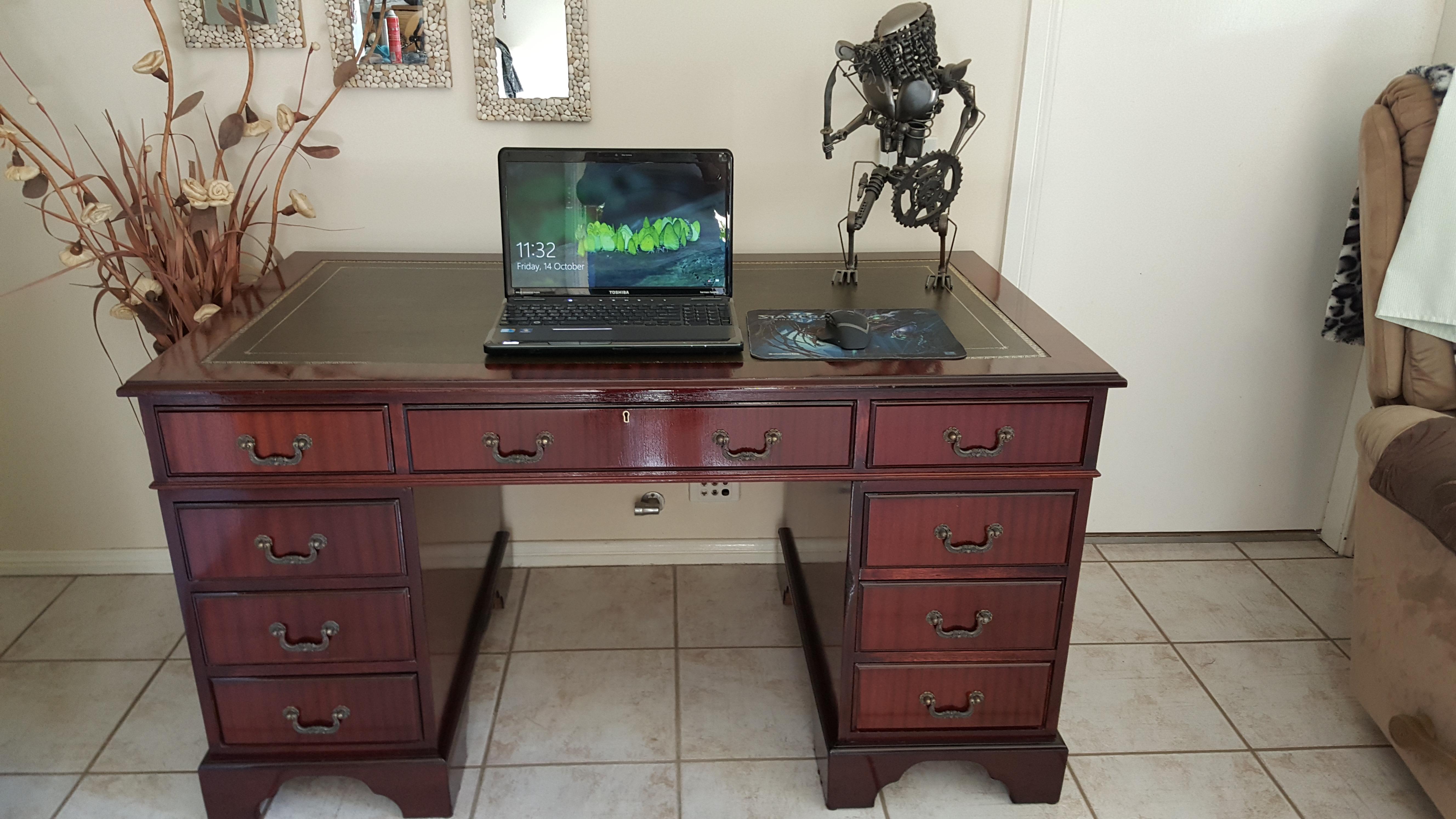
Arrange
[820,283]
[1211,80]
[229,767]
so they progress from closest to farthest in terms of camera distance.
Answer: [229,767]
[820,283]
[1211,80]

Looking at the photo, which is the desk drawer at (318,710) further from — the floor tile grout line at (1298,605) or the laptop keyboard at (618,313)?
the floor tile grout line at (1298,605)

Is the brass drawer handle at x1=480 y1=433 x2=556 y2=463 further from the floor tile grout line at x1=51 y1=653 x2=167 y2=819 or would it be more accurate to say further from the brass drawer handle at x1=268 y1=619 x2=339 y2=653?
the floor tile grout line at x1=51 y1=653 x2=167 y2=819

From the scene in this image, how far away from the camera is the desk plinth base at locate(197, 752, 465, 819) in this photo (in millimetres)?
1603

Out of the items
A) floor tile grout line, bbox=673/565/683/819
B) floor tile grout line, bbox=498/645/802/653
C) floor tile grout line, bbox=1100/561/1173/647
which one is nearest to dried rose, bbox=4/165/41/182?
floor tile grout line, bbox=498/645/802/653

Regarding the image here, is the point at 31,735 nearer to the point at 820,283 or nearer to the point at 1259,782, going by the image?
the point at 820,283

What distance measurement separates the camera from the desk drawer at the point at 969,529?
1485 millimetres


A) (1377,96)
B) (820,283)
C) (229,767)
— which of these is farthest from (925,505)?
(1377,96)

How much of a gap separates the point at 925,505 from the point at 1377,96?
143cm

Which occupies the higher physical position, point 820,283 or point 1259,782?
point 820,283

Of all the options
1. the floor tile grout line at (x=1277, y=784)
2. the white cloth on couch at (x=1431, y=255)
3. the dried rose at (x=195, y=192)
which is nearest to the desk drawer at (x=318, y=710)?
the dried rose at (x=195, y=192)

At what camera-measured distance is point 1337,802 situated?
1.71m

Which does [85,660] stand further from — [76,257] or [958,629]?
[958,629]

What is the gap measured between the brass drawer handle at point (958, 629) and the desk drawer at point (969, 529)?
0.09 metres

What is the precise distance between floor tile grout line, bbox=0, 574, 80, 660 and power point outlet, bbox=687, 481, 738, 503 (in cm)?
144
